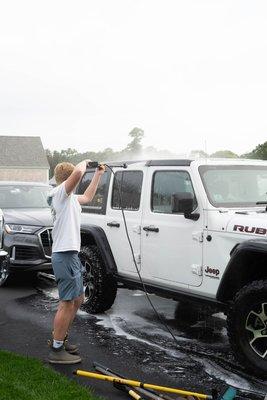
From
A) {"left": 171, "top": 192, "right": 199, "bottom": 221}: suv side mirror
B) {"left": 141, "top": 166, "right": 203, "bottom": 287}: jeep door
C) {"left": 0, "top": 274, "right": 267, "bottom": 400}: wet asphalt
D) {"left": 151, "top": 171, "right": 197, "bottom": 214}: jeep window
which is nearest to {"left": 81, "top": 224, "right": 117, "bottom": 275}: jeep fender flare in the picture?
{"left": 141, "top": 166, "right": 203, "bottom": 287}: jeep door

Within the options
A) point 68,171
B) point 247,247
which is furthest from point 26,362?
point 247,247

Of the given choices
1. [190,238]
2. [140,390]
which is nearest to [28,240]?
[190,238]

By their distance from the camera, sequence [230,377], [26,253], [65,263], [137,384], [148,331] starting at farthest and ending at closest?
[26,253], [148,331], [65,263], [230,377], [137,384]

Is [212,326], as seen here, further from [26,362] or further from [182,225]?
[26,362]

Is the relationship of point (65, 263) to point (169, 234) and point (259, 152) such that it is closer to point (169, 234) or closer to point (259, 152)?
point (169, 234)

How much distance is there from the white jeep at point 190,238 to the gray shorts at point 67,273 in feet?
3.54

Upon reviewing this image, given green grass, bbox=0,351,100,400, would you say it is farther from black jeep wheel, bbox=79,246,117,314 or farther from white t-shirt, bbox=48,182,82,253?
black jeep wheel, bbox=79,246,117,314

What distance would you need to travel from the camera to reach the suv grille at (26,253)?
28.3 ft

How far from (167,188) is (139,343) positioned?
1.69 m

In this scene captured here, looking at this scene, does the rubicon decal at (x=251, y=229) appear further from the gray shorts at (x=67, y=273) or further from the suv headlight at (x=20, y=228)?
the suv headlight at (x=20, y=228)

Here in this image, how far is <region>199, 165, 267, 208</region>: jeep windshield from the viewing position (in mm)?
5469

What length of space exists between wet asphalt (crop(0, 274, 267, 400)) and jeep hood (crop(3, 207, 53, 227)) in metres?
1.27

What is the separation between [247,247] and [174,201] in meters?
0.93

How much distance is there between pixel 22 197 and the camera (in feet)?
34.0
